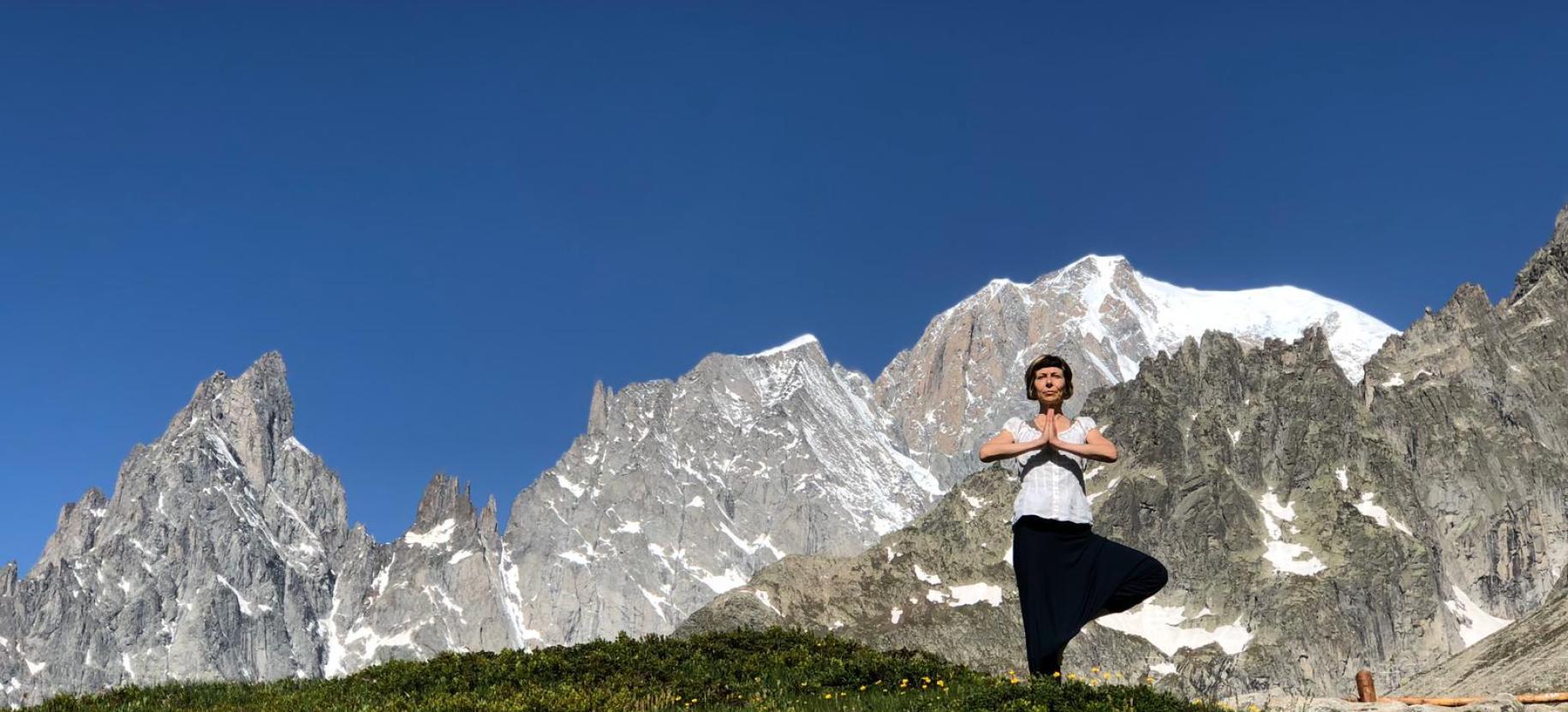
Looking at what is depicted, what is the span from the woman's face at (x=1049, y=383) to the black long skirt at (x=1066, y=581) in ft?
5.35

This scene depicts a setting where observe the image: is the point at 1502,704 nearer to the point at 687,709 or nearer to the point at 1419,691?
the point at 687,709

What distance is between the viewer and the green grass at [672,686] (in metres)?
15.6

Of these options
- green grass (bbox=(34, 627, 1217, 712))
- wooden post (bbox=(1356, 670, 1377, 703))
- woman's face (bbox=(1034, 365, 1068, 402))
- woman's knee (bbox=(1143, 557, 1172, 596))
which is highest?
woman's face (bbox=(1034, 365, 1068, 402))

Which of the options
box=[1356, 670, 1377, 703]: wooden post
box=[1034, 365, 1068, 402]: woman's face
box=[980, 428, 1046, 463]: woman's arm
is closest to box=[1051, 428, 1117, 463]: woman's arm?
box=[980, 428, 1046, 463]: woman's arm

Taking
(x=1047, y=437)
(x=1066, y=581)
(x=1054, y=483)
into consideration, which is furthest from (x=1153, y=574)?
(x=1047, y=437)

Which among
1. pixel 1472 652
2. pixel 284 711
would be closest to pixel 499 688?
pixel 284 711

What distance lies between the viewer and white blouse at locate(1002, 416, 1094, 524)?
16266 mm

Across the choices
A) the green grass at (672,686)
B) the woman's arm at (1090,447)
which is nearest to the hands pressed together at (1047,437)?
the woman's arm at (1090,447)

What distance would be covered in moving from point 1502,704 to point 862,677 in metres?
8.83

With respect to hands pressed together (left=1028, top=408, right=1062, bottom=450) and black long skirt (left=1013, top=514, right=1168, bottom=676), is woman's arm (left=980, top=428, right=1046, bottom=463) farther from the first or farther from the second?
black long skirt (left=1013, top=514, right=1168, bottom=676)

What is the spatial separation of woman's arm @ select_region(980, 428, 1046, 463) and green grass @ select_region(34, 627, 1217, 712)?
276cm

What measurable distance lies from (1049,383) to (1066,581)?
2.58 m

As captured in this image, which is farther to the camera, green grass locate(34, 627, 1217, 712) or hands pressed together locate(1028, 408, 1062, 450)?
hands pressed together locate(1028, 408, 1062, 450)

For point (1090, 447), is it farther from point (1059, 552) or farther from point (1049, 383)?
point (1059, 552)
